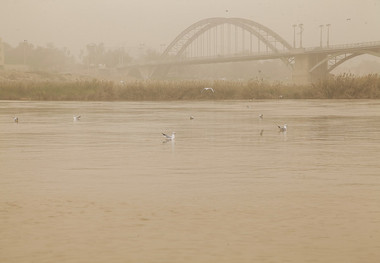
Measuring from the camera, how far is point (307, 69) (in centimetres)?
8419

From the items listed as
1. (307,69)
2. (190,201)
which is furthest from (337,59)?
(190,201)

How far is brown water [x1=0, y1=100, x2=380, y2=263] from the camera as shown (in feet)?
16.5

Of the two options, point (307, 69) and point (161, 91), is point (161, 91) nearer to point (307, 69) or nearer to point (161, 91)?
point (161, 91)

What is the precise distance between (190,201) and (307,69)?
79.1 m

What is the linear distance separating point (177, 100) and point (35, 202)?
3577 centimetres

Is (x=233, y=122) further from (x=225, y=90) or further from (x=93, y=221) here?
(x=225, y=90)

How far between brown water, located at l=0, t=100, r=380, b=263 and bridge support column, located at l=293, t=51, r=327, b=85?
69.8 meters

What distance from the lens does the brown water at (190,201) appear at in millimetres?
5043

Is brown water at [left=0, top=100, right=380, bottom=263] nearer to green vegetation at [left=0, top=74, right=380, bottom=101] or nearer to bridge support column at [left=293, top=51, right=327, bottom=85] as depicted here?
green vegetation at [left=0, top=74, right=380, bottom=101]

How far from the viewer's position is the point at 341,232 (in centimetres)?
554

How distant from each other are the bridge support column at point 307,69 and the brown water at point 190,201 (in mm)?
69800

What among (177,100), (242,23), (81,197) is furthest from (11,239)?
(242,23)

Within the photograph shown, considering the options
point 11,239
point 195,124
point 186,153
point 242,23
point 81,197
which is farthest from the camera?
point 242,23

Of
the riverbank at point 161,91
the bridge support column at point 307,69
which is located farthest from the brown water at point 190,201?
the bridge support column at point 307,69
